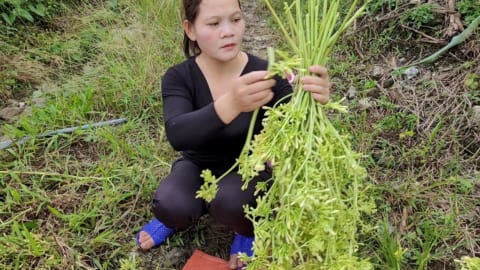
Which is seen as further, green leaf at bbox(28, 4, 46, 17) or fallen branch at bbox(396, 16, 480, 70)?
green leaf at bbox(28, 4, 46, 17)

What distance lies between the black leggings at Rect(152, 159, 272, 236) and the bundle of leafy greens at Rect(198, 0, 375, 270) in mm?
404

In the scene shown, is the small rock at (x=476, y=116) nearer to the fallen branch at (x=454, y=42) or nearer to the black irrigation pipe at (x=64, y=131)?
the fallen branch at (x=454, y=42)

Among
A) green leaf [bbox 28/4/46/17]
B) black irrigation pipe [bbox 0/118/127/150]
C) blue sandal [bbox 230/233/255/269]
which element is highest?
green leaf [bbox 28/4/46/17]

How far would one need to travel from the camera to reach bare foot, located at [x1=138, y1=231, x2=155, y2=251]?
1732 millimetres

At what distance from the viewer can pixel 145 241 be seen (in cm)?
174

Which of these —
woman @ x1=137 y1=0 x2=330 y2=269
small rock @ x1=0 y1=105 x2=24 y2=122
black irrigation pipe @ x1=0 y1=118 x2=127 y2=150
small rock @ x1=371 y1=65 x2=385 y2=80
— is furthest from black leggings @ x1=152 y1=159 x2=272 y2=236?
small rock @ x1=0 y1=105 x2=24 y2=122

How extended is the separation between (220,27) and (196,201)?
575mm

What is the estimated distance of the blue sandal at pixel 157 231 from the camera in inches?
68.5

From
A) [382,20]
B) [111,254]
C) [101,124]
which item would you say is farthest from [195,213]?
[382,20]

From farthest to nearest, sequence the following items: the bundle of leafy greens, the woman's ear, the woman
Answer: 1. the woman's ear
2. the woman
3. the bundle of leafy greens

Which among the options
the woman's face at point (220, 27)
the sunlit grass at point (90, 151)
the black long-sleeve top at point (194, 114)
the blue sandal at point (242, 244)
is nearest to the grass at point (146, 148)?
the sunlit grass at point (90, 151)

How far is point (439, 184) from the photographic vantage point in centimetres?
175

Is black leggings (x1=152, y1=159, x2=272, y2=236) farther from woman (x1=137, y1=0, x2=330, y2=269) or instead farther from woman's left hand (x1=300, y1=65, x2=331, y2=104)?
woman's left hand (x1=300, y1=65, x2=331, y2=104)

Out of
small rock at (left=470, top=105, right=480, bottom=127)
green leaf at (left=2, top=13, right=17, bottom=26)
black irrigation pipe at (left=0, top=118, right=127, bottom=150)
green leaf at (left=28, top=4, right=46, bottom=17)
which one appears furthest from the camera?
green leaf at (left=28, top=4, right=46, bottom=17)
